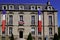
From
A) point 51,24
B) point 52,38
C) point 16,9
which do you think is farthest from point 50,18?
point 16,9

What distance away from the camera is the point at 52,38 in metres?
58.0

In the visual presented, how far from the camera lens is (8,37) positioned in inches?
2271

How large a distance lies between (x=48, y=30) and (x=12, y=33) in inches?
381

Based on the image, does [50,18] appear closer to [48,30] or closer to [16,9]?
[48,30]

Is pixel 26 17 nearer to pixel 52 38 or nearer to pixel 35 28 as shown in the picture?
pixel 35 28

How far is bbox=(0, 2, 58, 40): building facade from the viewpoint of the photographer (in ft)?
190

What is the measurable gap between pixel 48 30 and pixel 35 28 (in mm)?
3533

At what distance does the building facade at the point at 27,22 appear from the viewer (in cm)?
5800

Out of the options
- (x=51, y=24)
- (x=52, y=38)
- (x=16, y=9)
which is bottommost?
(x=52, y=38)

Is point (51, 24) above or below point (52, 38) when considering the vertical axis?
above

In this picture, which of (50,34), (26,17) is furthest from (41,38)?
(26,17)

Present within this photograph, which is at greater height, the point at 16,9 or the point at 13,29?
the point at 16,9

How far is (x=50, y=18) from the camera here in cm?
5894

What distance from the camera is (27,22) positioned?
5875 centimetres
